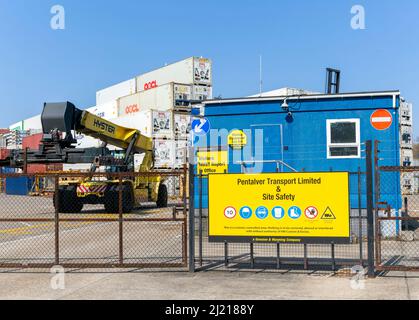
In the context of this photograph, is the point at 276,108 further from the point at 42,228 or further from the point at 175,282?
the point at 42,228

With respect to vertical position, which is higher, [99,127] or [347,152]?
[99,127]

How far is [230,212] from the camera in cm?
887

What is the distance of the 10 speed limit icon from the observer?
8845 millimetres

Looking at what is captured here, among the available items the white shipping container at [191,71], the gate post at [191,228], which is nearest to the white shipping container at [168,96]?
the white shipping container at [191,71]

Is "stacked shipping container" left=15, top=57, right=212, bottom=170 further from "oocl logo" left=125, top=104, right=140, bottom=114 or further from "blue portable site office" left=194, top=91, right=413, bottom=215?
"blue portable site office" left=194, top=91, right=413, bottom=215

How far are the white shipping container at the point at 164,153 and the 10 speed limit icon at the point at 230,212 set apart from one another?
71.5 feet

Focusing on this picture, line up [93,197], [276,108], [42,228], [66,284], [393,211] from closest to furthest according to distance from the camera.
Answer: [66,284], [393,211], [276,108], [42,228], [93,197]

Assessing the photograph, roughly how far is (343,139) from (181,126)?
68.3ft

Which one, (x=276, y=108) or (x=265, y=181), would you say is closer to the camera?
(x=265, y=181)

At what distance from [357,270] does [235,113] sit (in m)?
6.71

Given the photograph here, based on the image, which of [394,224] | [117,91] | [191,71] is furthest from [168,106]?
[394,224]

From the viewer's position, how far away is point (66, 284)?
8.01 m

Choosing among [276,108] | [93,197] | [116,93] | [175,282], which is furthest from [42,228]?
[116,93]

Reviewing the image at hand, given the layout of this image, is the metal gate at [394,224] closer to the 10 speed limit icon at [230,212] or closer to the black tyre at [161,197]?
the 10 speed limit icon at [230,212]
